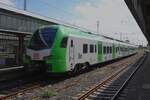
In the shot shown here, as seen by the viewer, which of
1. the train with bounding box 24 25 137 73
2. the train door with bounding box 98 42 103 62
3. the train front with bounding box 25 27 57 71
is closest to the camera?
the train with bounding box 24 25 137 73

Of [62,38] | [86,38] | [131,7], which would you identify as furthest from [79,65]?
[131,7]

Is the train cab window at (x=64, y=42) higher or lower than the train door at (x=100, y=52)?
higher

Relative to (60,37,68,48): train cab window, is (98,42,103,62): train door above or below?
below

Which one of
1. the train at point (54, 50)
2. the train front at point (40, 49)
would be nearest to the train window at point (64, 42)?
the train at point (54, 50)

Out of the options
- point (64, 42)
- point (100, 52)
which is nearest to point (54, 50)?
point (64, 42)

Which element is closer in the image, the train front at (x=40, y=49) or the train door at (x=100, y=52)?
the train front at (x=40, y=49)

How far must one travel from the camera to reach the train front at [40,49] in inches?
589

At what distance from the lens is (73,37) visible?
16234mm

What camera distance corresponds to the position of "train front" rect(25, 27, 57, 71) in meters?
15.0

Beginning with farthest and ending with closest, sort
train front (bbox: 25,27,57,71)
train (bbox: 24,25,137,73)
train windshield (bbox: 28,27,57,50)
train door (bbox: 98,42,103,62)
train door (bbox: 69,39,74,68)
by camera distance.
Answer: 1. train door (bbox: 98,42,103,62)
2. train door (bbox: 69,39,74,68)
3. train windshield (bbox: 28,27,57,50)
4. train front (bbox: 25,27,57,71)
5. train (bbox: 24,25,137,73)

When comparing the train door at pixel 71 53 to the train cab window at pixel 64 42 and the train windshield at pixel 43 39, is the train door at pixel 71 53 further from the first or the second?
the train windshield at pixel 43 39

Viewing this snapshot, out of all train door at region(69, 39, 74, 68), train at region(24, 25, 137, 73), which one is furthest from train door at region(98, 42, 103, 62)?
train door at region(69, 39, 74, 68)

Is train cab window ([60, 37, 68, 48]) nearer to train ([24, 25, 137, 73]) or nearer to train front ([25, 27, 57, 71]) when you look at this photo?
train ([24, 25, 137, 73])

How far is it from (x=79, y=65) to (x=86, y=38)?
208 cm
